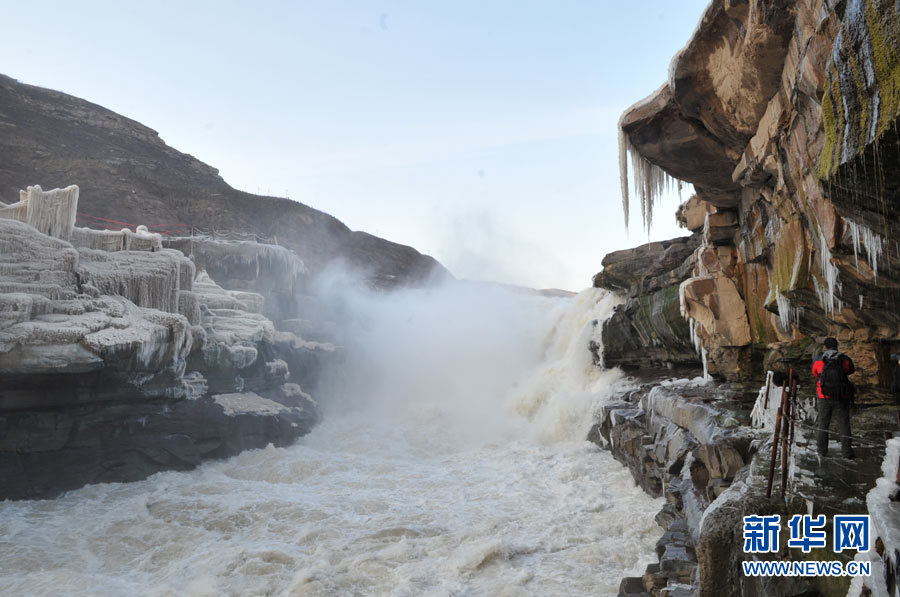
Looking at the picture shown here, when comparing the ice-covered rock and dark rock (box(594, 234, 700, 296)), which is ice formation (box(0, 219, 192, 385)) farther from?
dark rock (box(594, 234, 700, 296))

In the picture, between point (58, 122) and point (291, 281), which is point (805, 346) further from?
point (58, 122)

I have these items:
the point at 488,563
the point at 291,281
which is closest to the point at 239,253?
the point at 291,281

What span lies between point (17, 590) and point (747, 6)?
11.1 metres

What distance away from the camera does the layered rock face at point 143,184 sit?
115 ft

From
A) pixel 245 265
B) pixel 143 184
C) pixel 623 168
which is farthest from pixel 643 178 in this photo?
pixel 143 184

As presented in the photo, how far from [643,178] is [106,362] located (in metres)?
10.5

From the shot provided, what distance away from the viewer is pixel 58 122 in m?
38.5

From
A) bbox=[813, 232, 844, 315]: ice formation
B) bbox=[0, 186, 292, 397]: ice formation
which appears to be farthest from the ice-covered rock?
bbox=[813, 232, 844, 315]: ice formation

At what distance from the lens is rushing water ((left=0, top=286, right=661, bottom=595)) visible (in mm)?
7152

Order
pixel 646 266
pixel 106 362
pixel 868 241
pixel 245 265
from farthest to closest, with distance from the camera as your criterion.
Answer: pixel 245 265 → pixel 646 266 → pixel 106 362 → pixel 868 241

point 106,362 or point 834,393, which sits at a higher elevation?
point 834,393

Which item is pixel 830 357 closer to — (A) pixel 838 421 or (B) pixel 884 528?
(A) pixel 838 421

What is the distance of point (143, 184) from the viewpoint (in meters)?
39.0

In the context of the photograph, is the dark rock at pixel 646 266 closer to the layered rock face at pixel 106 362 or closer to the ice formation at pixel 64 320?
the layered rock face at pixel 106 362
